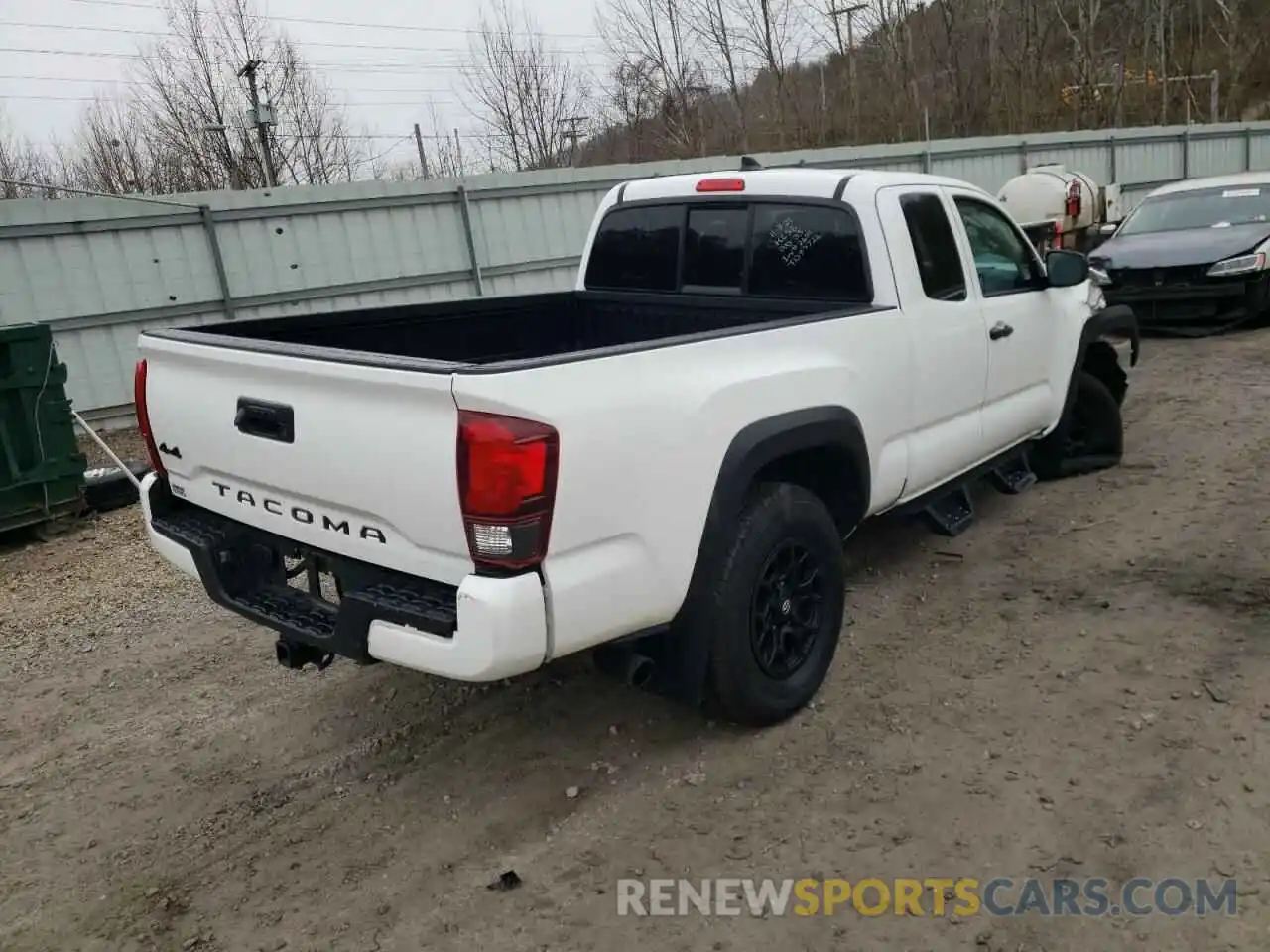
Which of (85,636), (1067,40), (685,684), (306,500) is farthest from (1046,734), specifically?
(1067,40)

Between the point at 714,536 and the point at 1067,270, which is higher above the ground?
the point at 1067,270

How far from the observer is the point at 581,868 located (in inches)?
114

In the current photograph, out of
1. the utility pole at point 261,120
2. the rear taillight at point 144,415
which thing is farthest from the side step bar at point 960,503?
the utility pole at point 261,120

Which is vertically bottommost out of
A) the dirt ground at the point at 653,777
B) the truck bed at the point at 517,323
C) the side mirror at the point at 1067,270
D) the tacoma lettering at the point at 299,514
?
the dirt ground at the point at 653,777

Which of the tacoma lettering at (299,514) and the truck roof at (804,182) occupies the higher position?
the truck roof at (804,182)

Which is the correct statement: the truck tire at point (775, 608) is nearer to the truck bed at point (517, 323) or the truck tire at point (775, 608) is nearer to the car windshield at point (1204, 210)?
the truck bed at point (517, 323)

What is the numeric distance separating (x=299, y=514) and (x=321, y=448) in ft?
1.03

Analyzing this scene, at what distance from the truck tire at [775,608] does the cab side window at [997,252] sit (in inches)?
73.8

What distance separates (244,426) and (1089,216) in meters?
15.6

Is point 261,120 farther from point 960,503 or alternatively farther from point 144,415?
point 960,503

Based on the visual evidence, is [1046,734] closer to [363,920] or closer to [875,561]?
[875,561]

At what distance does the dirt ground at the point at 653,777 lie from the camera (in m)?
2.75

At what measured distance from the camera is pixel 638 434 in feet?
9.20

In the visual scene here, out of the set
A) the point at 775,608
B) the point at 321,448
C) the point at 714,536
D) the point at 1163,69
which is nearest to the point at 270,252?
the point at 321,448
